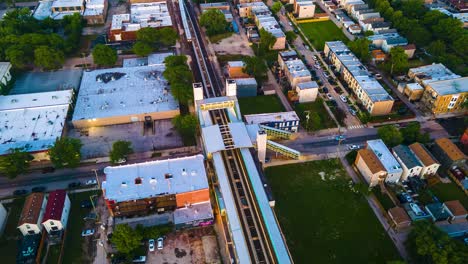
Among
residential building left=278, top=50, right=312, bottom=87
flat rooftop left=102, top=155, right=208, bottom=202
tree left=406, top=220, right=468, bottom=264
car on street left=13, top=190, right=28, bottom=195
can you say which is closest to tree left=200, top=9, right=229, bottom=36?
residential building left=278, top=50, right=312, bottom=87

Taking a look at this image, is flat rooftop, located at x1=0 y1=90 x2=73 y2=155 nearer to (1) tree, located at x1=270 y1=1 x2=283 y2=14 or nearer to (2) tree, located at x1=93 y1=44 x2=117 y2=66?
(2) tree, located at x1=93 y1=44 x2=117 y2=66

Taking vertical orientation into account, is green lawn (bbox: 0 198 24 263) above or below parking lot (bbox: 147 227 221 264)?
above

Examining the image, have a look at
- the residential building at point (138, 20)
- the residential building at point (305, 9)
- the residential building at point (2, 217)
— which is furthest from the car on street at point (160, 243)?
the residential building at point (305, 9)

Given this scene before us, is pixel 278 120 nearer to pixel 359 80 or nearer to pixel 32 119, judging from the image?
pixel 359 80

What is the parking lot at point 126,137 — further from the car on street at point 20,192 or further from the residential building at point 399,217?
the residential building at point 399,217

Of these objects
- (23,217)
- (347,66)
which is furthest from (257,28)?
(23,217)

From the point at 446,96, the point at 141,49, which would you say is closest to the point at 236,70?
the point at 141,49
